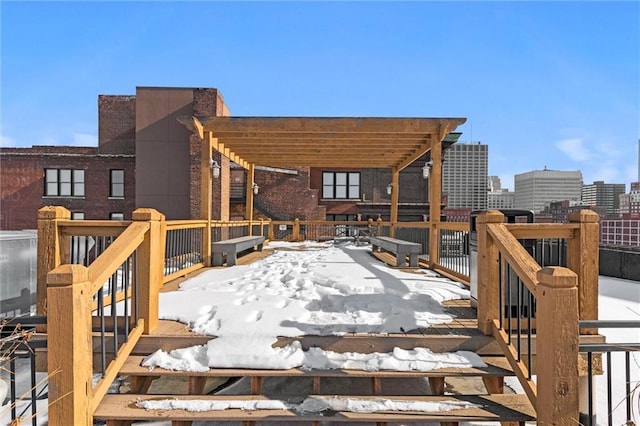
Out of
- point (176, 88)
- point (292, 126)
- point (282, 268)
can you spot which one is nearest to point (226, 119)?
point (292, 126)

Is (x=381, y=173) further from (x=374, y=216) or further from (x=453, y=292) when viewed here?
(x=453, y=292)

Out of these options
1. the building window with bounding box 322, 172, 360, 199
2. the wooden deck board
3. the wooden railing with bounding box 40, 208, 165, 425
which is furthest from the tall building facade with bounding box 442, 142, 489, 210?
the wooden railing with bounding box 40, 208, 165, 425

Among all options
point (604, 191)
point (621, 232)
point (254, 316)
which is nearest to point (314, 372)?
point (254, 316)

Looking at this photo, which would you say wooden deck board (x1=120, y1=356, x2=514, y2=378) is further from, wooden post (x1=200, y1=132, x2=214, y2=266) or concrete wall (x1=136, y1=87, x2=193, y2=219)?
concrete wall (x1=136, y1=87, x2=193, y2=219)

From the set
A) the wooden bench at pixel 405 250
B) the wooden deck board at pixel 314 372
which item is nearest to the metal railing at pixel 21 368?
the wooden deck board at pixel 314 372

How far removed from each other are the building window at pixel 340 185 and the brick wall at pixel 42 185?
48.4 feet

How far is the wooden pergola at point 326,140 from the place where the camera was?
8.25 metres

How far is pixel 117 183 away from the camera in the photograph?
86.6 feet

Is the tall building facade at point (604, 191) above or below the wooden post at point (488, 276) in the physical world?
above

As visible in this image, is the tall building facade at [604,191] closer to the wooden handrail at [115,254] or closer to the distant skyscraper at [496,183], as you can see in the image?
the distant skyscraper at [496,183]

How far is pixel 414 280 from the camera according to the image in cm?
626

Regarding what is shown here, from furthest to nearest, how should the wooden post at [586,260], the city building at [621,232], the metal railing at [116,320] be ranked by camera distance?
the city building at [621,232] < the wooden post at [586,260] < the metal railing at [116,320]

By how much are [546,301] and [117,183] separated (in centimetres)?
2936

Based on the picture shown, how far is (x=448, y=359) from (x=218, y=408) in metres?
2.11
